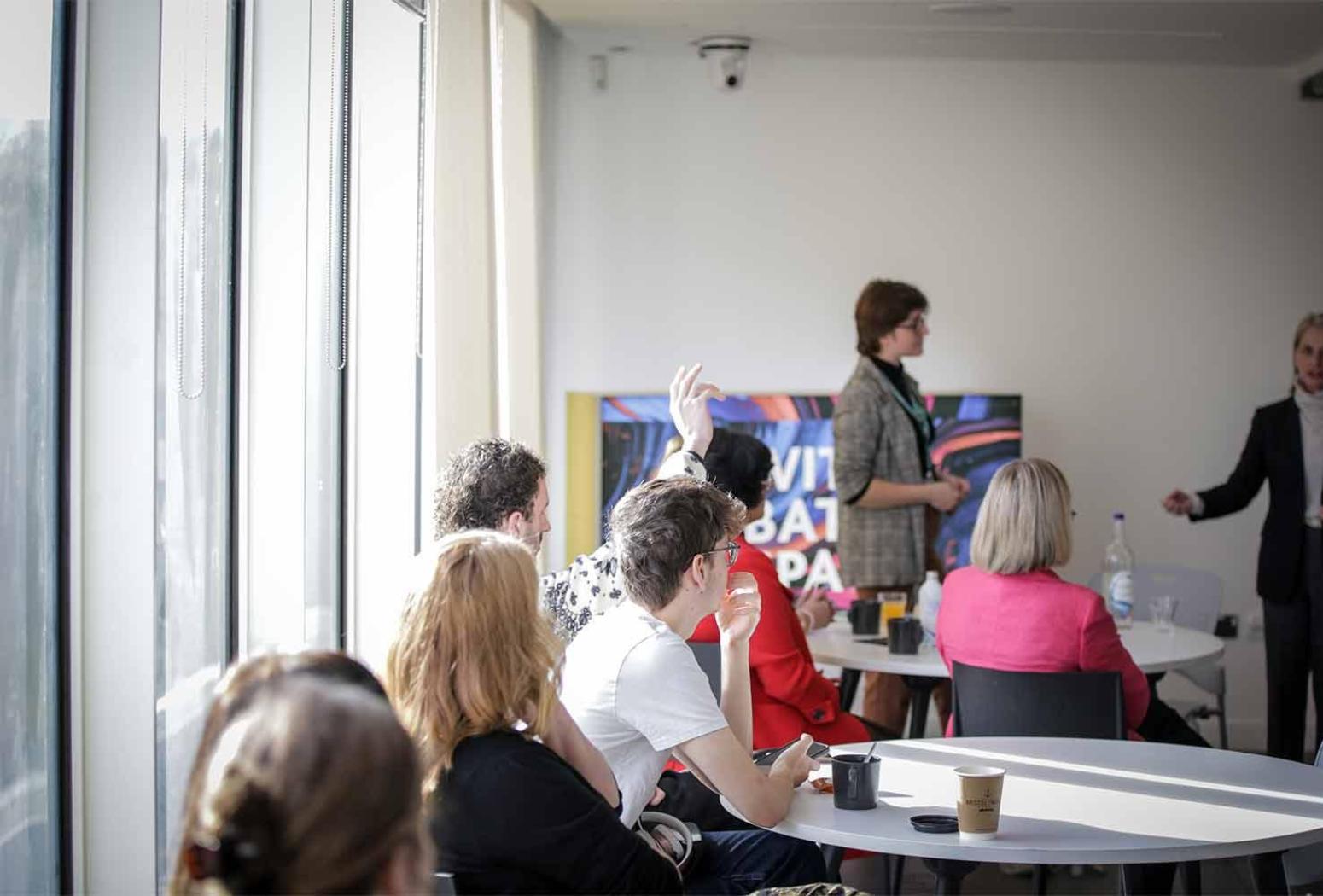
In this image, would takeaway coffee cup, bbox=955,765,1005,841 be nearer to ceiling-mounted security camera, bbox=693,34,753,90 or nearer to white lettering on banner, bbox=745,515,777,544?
white lettering on banner, bbox=745,515,777,544

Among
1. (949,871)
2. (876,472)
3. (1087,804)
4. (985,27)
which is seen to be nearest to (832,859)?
(949,871)

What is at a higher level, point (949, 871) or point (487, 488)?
point (487, 488)

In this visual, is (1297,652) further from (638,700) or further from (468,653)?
(468,653)

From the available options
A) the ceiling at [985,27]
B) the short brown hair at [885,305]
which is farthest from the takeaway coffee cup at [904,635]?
the ceiling at [985,27]

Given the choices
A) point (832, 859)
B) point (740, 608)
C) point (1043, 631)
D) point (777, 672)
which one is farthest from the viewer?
point (777, 672)

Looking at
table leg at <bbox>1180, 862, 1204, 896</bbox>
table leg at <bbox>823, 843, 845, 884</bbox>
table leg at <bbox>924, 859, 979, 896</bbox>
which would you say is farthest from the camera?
table leg at <bbox>1180, 862, 1204, 896</bbox>

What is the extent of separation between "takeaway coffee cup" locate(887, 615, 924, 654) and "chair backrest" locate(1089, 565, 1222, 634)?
170cm

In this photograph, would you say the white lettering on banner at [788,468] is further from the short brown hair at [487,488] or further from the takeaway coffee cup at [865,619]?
the short brown hair at [487,488]

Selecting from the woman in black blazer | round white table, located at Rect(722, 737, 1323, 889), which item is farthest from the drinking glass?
round white table, located at Rect(722, 737, 1323, 889)

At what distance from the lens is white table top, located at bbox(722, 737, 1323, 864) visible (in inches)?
88.1

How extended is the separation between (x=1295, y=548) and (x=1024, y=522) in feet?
7.84

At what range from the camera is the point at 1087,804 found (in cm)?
250

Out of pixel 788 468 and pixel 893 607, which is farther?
pixel 788 468

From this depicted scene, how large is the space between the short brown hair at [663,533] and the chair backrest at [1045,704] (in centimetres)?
94
